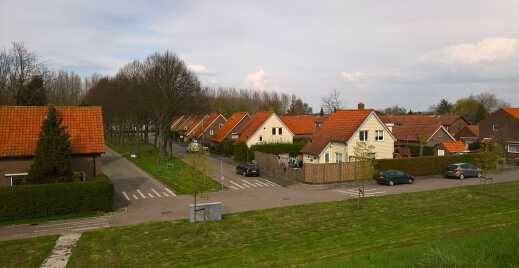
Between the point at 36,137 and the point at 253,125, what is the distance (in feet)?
111

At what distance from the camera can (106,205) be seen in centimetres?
2516

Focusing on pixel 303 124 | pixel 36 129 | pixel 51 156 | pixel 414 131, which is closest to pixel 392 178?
pixel 51 156

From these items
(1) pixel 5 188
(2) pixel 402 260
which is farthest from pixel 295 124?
(2) pixel 402 260

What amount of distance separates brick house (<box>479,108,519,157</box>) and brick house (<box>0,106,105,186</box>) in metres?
46.8

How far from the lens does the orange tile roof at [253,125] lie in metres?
56.3

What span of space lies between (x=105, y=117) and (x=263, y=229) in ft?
197

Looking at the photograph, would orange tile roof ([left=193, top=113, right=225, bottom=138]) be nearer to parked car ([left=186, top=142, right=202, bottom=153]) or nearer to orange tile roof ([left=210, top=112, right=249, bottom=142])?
orange tile roof ([left=210, top=112, right=249, bottom=142])

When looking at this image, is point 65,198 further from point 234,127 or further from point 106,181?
point 234,127

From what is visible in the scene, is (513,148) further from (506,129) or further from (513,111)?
(513,111)

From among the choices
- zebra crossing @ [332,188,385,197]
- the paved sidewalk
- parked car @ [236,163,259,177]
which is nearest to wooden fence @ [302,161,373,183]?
the paved sidewalk

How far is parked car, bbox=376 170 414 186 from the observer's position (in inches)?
1355

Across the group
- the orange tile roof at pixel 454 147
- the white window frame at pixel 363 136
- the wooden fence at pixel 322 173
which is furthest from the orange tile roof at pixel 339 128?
the orange tile roof at pixel 454 147

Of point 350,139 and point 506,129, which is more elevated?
point 506,129

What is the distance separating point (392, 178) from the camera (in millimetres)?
34406
